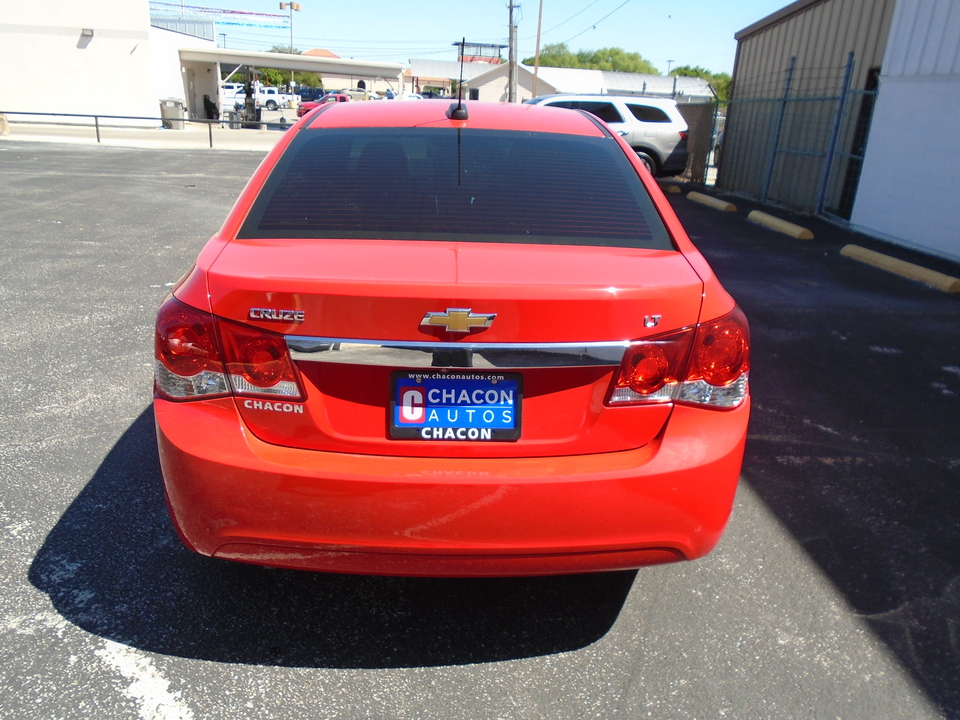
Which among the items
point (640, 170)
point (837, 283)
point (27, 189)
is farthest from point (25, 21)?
point (640, 170)

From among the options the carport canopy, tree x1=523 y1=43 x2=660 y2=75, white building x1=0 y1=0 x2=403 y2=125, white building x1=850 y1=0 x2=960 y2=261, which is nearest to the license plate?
white building x1=850 y1=0 x2=960 y2=261

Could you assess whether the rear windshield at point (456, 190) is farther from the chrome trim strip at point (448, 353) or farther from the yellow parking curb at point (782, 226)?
the yellow parking curb at point (782, 226)

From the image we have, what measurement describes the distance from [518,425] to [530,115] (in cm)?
169

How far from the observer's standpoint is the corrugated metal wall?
504 inches

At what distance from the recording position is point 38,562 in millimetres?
2838

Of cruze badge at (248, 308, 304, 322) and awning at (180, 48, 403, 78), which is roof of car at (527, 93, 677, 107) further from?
awning at (180, 48, 403, 78)

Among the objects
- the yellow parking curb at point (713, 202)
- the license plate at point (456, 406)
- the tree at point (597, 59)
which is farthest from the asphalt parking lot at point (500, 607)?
the tree at point (597, 59)

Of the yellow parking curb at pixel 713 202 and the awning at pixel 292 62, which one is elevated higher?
the awning at pixel 292 62

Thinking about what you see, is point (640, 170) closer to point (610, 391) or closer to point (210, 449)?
point (610, 391)

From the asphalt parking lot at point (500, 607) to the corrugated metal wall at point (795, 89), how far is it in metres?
9.92

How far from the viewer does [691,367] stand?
222 centimetres

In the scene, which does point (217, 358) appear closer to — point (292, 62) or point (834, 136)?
point (834, 136)

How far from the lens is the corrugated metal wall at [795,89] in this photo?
12.8 meters

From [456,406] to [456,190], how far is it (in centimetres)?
91
